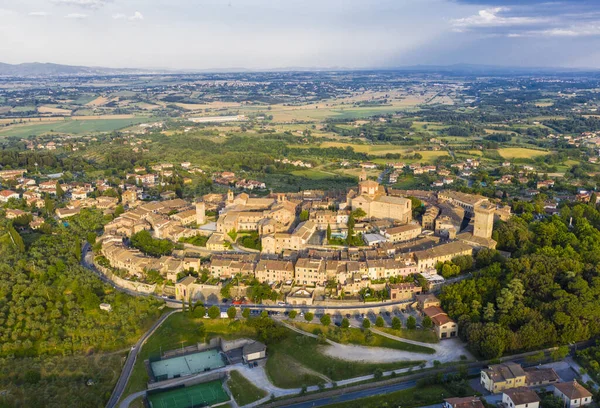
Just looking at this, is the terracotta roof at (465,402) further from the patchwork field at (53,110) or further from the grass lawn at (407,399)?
the patchwork field at (53,110)

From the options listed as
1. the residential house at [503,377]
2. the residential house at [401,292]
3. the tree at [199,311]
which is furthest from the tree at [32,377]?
the residential house at [503,377]

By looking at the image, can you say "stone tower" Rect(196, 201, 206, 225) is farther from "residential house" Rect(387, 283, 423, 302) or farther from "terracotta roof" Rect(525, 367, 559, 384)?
"terracotta roof" Rect(525, 367, 559, 384)

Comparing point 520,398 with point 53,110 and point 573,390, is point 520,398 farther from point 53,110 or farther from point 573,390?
point 53,110

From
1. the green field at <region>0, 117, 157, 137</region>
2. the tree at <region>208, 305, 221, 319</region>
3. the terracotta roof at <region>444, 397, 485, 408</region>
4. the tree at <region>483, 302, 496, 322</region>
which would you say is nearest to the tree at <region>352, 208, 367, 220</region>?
the tree at <region>483, 302, 496, 322</region>

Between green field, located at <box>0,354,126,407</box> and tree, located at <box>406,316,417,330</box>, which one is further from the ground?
tree, located at <box>406,316,417,330</box>

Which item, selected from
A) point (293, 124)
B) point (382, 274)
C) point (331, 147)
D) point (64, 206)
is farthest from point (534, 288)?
point (293, 124)

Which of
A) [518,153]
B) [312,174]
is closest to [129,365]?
[312,174]

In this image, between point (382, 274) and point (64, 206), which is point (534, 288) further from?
point (64, 206)
